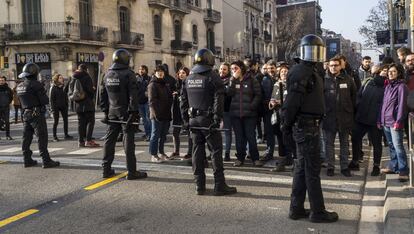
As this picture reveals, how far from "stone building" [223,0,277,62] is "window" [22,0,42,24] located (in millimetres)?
24663

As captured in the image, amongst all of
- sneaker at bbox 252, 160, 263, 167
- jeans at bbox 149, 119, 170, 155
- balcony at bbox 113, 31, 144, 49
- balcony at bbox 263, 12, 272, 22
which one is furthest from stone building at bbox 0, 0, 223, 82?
balcony at bbox 263, 12, 272, 22

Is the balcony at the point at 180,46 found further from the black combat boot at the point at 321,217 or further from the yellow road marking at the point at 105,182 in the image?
the black combat boot at the point at 321,217

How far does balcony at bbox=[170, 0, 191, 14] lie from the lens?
41.5 metres

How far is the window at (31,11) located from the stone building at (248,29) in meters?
24.7

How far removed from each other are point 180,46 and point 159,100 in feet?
111

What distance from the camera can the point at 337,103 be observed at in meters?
7.86

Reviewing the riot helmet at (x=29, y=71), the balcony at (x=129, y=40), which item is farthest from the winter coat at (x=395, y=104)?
the balcony at (x=129, y=40)

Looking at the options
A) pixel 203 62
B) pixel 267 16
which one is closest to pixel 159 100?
pixel 203 62

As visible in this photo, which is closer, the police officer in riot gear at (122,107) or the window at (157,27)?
the police officer in riot gear at (122,107)

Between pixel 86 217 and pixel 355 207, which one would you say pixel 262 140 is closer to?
pixel 355 207

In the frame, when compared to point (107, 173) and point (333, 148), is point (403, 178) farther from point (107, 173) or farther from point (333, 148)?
point (107, 173)

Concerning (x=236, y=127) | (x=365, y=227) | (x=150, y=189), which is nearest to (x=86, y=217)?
(x=150, y=189)

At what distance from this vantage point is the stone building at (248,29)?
5781 cm

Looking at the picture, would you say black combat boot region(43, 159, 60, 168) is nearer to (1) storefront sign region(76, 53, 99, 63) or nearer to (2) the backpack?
(2) the backpack
